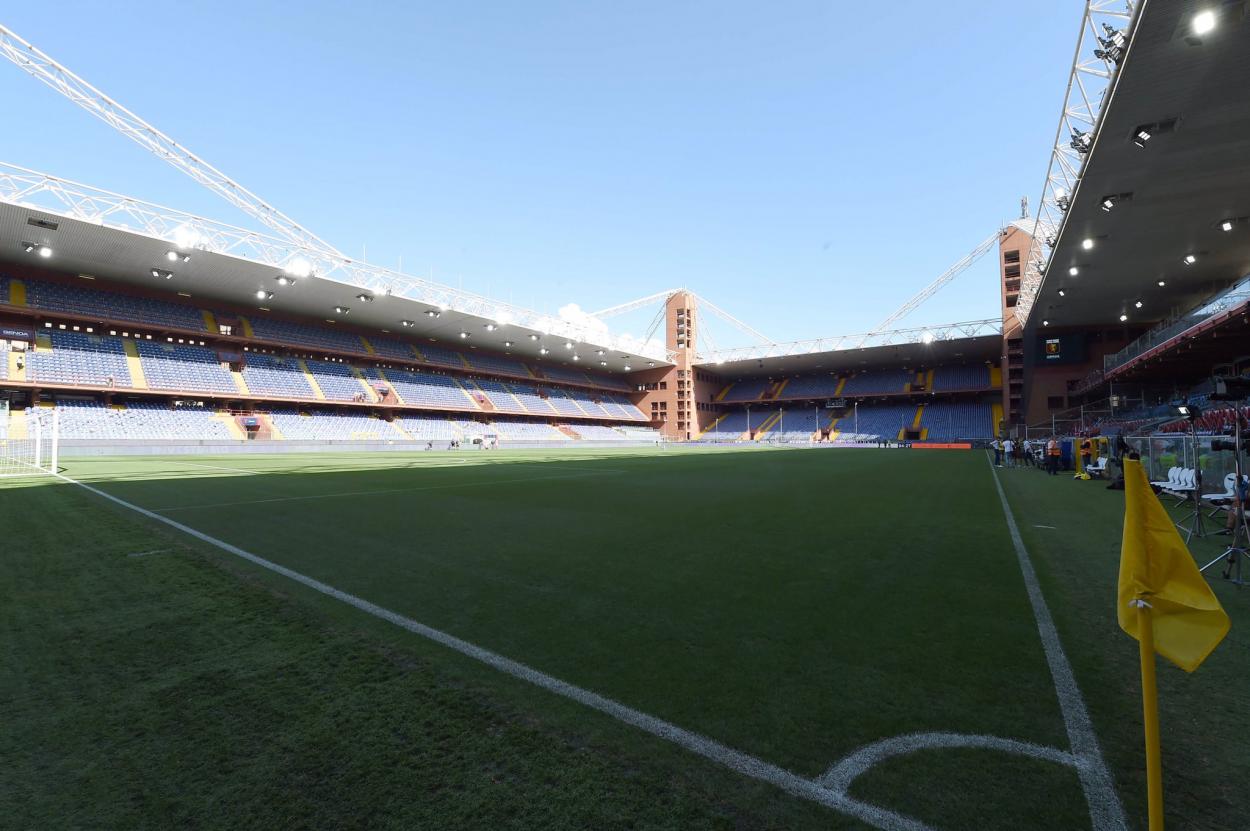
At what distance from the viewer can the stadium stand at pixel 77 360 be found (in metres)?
32.7

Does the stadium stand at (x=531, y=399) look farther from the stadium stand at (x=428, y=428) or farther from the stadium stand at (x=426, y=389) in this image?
Result: the stadium stand at (x=428, y=428)

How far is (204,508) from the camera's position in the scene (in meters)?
9.80

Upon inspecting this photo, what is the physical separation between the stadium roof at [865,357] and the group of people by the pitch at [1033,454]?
90.6ft

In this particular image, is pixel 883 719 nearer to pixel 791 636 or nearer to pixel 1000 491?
pixel 791 636

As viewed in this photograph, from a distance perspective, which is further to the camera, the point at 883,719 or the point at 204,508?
the point at 204,508

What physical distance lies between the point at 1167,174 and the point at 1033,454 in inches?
566

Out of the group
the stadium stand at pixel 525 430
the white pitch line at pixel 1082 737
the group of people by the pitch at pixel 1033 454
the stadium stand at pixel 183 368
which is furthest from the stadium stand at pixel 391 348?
the white pitch line at pixel 1082 737

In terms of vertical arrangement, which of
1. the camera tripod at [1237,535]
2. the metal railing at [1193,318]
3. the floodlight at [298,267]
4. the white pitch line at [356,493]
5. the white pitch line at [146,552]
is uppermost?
the floodlight at [298,267]

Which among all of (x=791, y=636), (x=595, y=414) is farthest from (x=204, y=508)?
(x=595, y=414)

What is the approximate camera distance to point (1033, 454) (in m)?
26.3

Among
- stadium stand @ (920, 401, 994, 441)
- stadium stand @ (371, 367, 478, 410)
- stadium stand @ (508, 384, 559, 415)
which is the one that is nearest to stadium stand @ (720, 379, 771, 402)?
stadium stand @ (920, 401, 994, 441)

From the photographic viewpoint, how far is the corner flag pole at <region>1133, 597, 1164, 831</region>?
1.70m

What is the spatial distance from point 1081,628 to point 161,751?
5.93 metres

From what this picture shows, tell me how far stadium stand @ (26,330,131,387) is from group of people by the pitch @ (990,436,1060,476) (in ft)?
171
